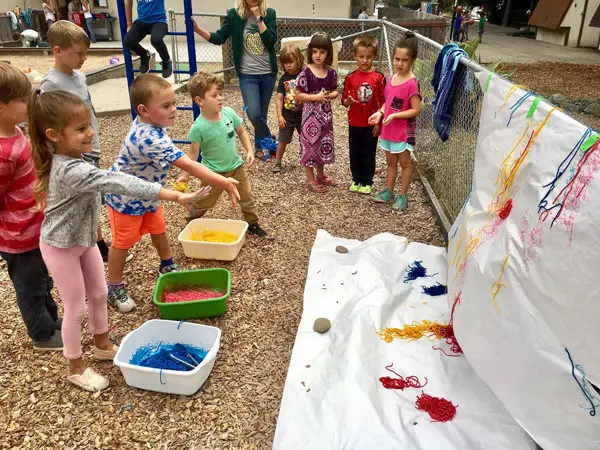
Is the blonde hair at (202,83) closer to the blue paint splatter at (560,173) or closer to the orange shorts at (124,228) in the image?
the orange shorts at (124,228)

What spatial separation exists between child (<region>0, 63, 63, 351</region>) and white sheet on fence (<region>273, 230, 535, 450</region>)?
1.44m

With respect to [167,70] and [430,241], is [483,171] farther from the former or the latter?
[167,70]

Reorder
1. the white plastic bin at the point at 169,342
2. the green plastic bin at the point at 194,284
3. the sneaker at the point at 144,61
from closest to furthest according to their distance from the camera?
the white plastic bin at the point at 169,342, the green plastic bin at the point at 194,284, the sneaker at the point at 144,61

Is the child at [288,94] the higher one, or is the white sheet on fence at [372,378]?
the child at [288,94]

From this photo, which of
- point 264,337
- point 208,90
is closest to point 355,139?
point 208,90

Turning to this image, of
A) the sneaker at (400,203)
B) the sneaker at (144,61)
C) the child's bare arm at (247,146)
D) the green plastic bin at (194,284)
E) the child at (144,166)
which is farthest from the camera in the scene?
the sneaker at (144,61)

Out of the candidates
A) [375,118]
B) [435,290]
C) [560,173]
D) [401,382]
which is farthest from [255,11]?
[401,382]

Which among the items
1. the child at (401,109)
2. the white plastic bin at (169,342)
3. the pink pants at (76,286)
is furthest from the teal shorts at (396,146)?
the pink pants at (76,286)

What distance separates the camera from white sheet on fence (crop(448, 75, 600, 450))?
1.72 meters

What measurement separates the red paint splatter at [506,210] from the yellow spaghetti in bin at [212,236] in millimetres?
2148

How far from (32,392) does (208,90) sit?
2188mm

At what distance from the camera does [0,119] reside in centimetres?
221

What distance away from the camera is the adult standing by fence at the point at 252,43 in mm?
5258

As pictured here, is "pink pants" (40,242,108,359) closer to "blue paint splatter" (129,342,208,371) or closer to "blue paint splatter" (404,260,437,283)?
"blue paint splatter" (129,342,208,371)
